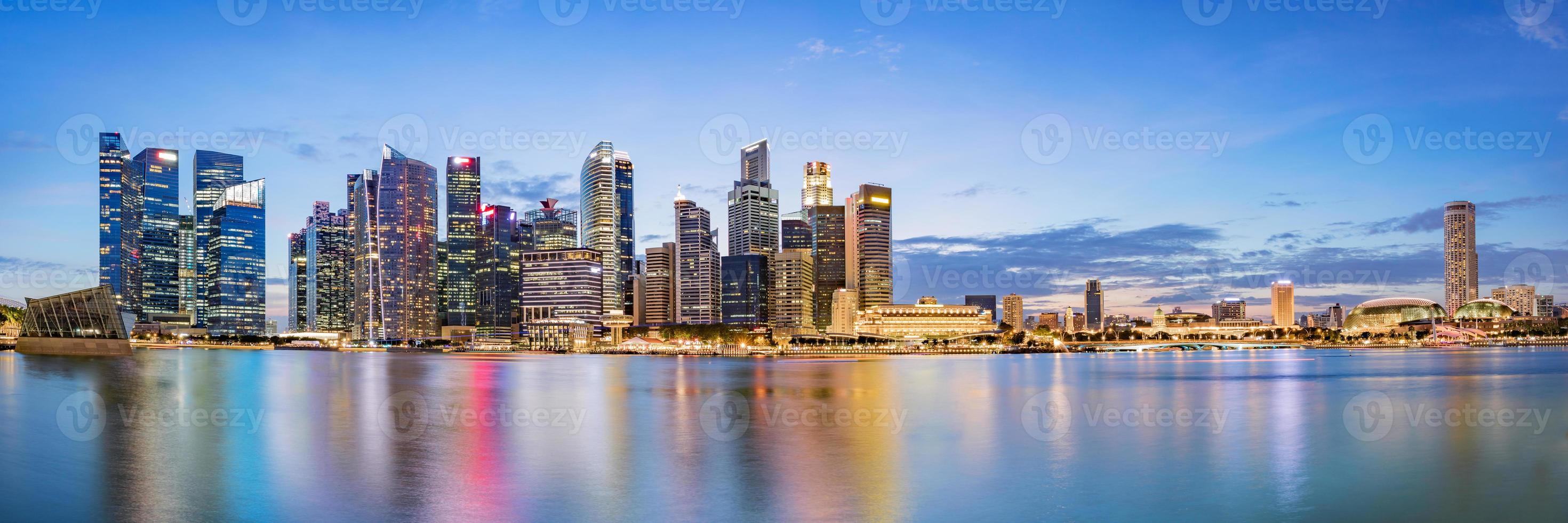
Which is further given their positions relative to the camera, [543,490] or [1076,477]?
[1076,477]

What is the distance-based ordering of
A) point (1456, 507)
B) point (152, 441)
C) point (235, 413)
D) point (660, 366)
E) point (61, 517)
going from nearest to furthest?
point (61, 517)
point (1456, 507)
point (152, 441)
point (235, 413)
point (660, 366)

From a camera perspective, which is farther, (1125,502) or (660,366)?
(660,366)

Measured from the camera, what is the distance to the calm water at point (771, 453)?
80.0ft

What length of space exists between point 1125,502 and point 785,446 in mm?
13471

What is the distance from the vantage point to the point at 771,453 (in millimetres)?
33312

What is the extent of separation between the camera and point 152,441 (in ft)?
114

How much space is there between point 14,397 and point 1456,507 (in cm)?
6518

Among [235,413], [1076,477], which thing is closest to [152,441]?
[235,413]

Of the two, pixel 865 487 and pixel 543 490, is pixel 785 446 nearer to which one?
pixel 865 487

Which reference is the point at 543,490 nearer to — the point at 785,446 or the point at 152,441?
the point at 785,446

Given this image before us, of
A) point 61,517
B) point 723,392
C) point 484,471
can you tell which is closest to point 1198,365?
point 723,392

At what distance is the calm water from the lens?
24375 millimetres

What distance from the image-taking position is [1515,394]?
6325cm

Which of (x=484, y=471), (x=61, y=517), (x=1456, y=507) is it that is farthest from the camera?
(x=484, y=471)
